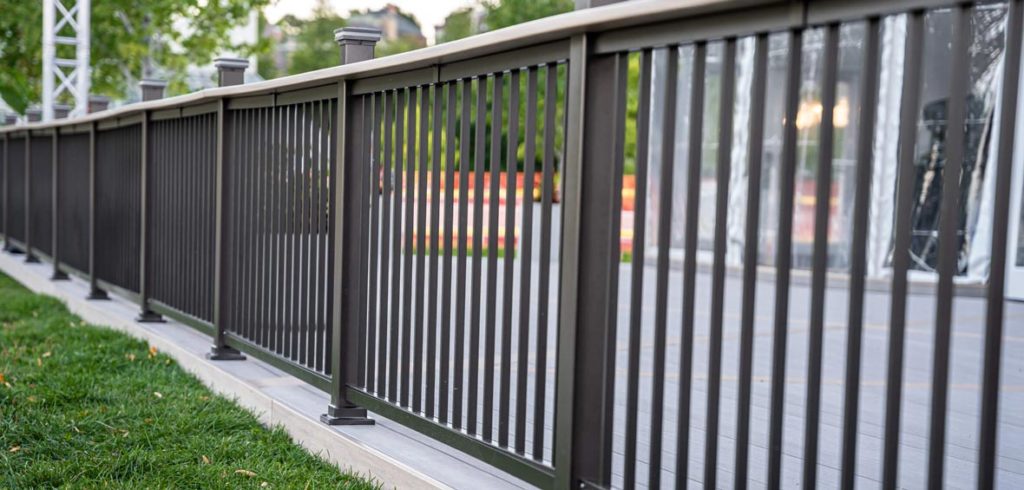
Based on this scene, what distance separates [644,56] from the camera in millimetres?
2820

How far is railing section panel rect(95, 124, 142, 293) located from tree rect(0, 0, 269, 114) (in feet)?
43.3

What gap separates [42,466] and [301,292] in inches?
51.1

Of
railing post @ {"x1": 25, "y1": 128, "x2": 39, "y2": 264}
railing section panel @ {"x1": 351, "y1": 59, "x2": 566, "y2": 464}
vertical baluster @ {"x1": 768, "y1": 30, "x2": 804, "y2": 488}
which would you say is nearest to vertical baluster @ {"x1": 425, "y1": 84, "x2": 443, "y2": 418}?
railing section panel @ {"x1": 351, "y1": 59, "x2": 566, "y2": 464}

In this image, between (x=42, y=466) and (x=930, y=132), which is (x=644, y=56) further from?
(x=930, y=132)

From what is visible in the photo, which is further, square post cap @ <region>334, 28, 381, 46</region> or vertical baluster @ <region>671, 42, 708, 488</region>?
square post cap @ <region>334, 28, 381, 46</region>

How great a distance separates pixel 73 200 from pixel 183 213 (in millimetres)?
3345

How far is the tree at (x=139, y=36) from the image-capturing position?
2275cm

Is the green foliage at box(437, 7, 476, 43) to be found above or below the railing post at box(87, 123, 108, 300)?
above

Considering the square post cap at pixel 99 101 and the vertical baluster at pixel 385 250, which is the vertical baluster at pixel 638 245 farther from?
the square post cap at pixel 99 101

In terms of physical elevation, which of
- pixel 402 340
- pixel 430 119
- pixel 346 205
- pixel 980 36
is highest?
pixel 980 36

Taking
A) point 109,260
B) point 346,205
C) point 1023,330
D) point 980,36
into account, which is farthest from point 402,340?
point 980,36

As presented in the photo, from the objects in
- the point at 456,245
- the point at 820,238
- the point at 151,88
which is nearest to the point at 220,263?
the point at 456,245

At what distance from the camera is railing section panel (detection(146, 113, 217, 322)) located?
6.18m

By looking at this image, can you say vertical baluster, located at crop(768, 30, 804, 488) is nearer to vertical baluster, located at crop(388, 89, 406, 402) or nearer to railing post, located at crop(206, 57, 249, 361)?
vertical baluster, located at crop(388, 89, 406, 402)
